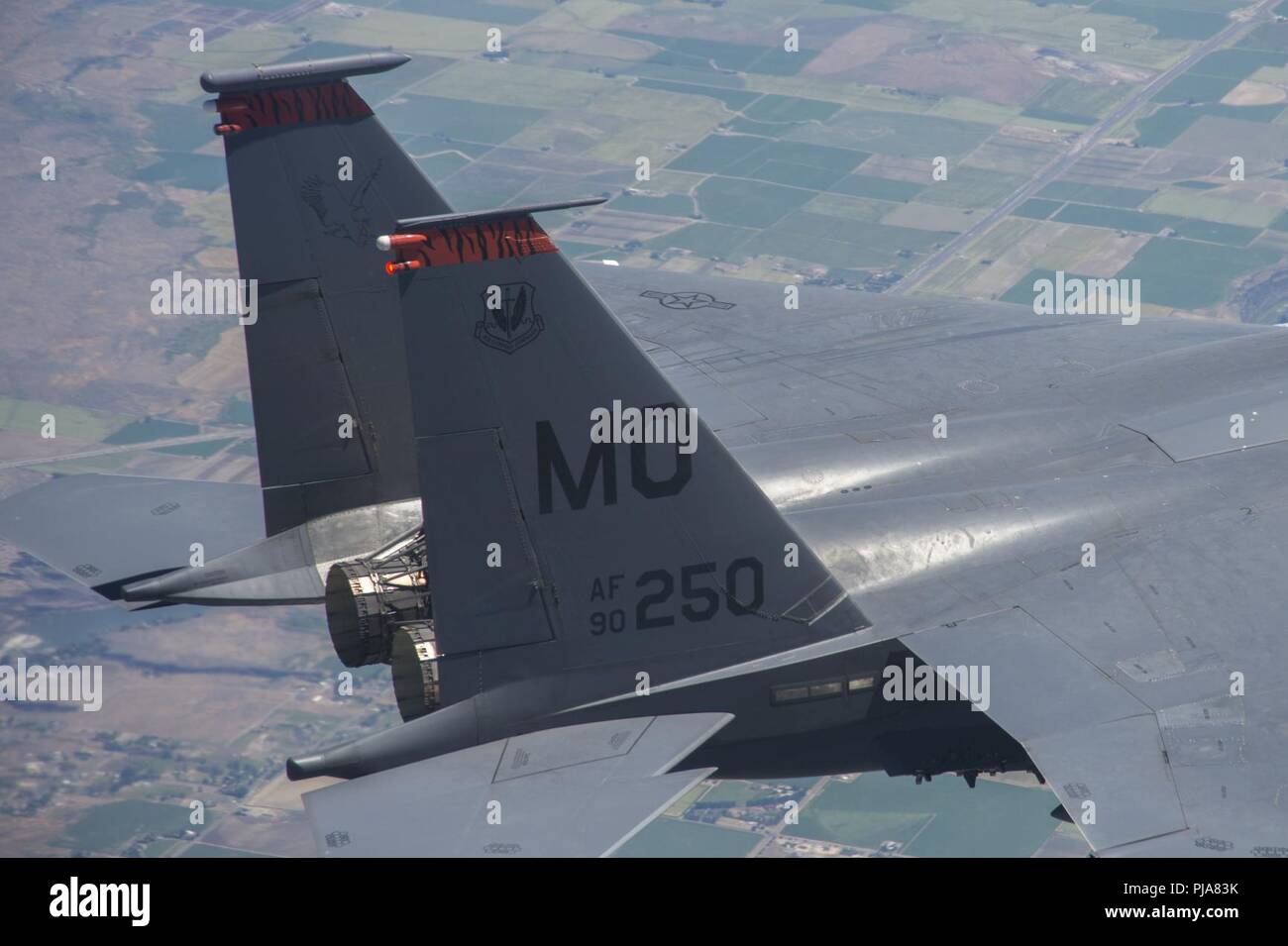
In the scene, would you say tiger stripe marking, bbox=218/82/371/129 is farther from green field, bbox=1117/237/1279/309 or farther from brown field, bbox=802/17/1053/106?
brown field, bbox=802/17/1053/106

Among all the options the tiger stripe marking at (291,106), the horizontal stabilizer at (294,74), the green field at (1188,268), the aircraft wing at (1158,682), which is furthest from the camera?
the green field at (1188,268)

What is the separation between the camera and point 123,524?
24.7 metres

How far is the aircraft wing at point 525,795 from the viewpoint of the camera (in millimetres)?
17531

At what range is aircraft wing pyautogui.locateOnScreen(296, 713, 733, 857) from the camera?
17.5 meters

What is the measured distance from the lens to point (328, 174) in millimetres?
21453

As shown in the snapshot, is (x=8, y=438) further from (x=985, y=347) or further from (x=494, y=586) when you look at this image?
(x=494, y=586)

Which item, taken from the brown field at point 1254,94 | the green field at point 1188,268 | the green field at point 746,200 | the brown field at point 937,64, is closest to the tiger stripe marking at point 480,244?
the green field at point 1188,268

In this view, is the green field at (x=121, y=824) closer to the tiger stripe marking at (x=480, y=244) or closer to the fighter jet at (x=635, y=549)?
the fighter jet at (x=635, y=549)

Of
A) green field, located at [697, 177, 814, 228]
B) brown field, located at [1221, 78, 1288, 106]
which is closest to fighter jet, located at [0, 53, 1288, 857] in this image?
green field, located at [697, 177, 814, 228]

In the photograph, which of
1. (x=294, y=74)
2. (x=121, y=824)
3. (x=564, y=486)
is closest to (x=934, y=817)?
(x=121, y=824)

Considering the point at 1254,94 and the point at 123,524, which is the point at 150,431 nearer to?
the point at 123,524

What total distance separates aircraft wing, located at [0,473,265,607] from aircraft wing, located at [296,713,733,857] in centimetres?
654

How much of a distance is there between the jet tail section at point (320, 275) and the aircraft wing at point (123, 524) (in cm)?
160
